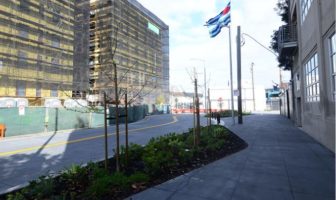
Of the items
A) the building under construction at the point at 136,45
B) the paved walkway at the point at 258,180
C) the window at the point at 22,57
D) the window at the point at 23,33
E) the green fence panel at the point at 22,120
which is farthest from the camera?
the building under construction at the point at 136,45

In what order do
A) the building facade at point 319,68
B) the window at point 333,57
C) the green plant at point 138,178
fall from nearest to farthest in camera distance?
the green plant at point 138,178, the window at point 333,57, the building facade at point 319,68

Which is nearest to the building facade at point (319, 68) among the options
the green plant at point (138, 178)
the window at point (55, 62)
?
the green plant at point (138, 178)

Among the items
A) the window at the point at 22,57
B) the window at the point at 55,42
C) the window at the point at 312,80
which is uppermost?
the window at the point at 55,42

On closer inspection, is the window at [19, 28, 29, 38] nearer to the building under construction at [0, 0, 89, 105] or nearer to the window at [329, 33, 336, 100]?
the building under construction at [0, 0, 89, 105]

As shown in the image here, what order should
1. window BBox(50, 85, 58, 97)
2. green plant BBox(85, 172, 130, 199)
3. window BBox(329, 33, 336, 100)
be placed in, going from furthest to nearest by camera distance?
window BBox(50, 85, 58, 97) → window BBox(329, 33, 336, 100) → green plant BBox(85, 172, 130, 199)

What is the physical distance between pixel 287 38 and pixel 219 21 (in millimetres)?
6216

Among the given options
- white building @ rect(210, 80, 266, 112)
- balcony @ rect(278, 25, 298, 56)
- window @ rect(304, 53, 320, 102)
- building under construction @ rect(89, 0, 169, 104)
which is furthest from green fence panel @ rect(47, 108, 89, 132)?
white building @ rect(210, 80, 266, 112)

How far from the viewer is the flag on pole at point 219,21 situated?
2289 centimetres

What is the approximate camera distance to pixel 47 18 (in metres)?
38.0

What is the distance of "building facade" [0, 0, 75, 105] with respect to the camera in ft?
107

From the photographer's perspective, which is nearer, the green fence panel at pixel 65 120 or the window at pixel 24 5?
the green fence panel at pixel 65 120

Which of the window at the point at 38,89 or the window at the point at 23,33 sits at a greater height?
the window at the point at 23,33

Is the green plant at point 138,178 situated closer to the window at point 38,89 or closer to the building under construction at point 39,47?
the building under construction at point 39,47

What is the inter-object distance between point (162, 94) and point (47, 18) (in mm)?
38012
